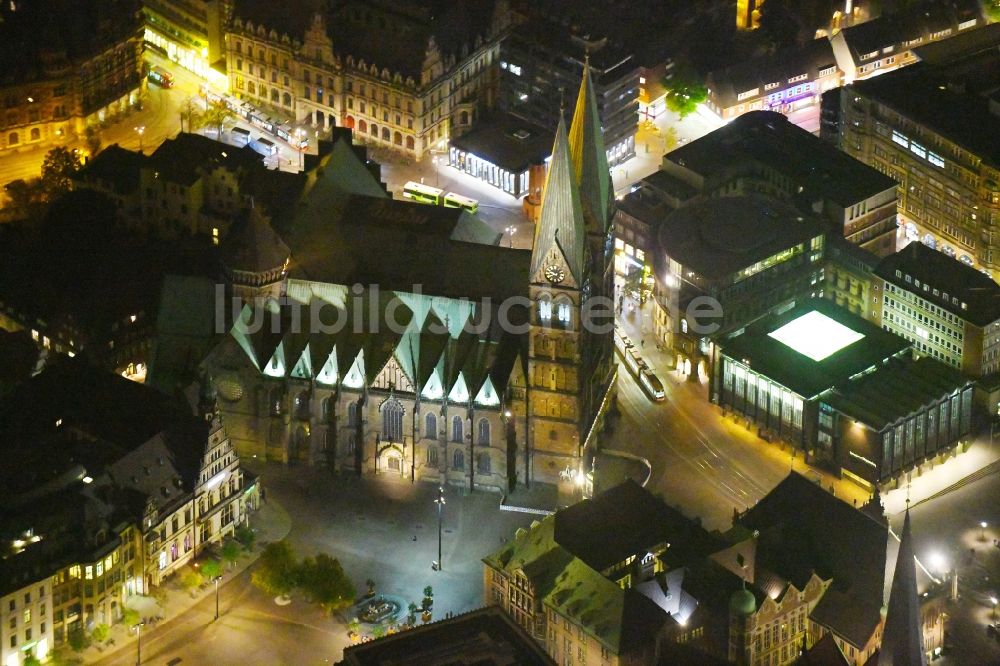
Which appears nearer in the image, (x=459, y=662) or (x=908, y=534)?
(x=908, y=534)

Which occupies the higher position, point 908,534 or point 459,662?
point 908,534

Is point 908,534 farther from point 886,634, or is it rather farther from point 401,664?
point 401,664

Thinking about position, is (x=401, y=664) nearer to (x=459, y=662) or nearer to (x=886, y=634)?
(x=459, y=662)

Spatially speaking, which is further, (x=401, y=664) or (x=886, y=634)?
(x=401, y=664)

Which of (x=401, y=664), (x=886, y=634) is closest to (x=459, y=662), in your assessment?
(x=401, y=664)

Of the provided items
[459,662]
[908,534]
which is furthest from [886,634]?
[459,662]
